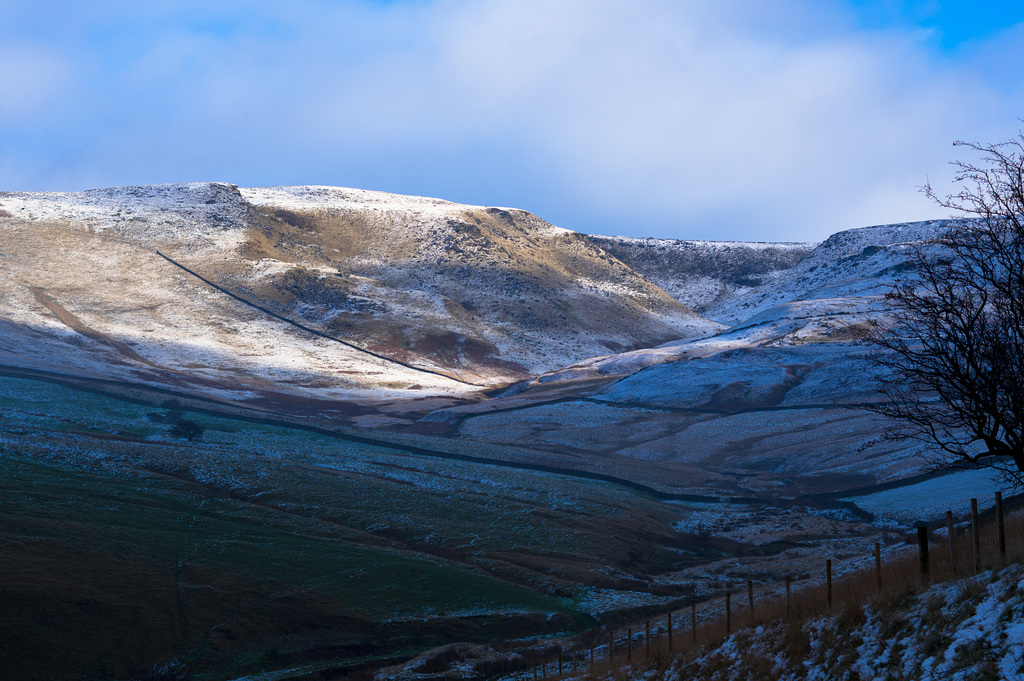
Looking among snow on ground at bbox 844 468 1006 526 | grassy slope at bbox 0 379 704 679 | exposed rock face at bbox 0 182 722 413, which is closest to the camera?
grassy slope at bbox 0 379 704 679

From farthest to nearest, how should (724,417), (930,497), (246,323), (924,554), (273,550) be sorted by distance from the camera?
(246,323)
(724,417)
(930,497)
(273,550)
(924,554)

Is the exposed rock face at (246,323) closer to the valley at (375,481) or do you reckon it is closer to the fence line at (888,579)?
the valley at (375,481)

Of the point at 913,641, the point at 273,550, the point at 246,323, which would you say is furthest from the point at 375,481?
the point at 246,323

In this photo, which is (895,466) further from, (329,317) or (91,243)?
(91,243)

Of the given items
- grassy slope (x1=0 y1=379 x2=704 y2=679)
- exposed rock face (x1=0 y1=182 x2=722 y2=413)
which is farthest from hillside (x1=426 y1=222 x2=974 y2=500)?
→ exposed rock face (x1=0 y1=182 x2=722 y2=413)

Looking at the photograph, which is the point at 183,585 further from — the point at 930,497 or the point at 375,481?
the point at 930,497

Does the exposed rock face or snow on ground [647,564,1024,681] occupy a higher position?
the exposed rock face

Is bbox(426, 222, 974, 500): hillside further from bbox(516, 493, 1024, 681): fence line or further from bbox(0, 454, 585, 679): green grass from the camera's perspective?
bbox(516, 493, 1024, 681): fence line

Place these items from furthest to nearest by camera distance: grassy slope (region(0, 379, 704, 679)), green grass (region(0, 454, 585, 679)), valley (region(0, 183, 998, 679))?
valley (region(0, 183, 998, 679))
grassy slope (region(0, 379, 704, 679))
green grass (region(0, 454, 585, 679))

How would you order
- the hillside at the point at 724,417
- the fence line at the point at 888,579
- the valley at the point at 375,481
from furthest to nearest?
the hillside at the point at 724,417, the valley at the point at 375,481, the fence line at the point at 888,579

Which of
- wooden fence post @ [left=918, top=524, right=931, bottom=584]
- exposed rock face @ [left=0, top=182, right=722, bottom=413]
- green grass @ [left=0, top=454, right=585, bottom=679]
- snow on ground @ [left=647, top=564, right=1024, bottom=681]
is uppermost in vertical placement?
exposed rock face @ [left=0, top=182, right=722, bottom=413]

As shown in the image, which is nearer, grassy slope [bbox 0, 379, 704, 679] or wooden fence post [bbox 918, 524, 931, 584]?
wooden fence post [bbox 918, 524, 931, 584]

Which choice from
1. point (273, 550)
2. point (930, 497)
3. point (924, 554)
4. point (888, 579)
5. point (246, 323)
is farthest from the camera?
point (246, 323)

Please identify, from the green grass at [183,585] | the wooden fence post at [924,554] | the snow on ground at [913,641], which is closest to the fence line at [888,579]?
the wooden fence post at [924,554]
